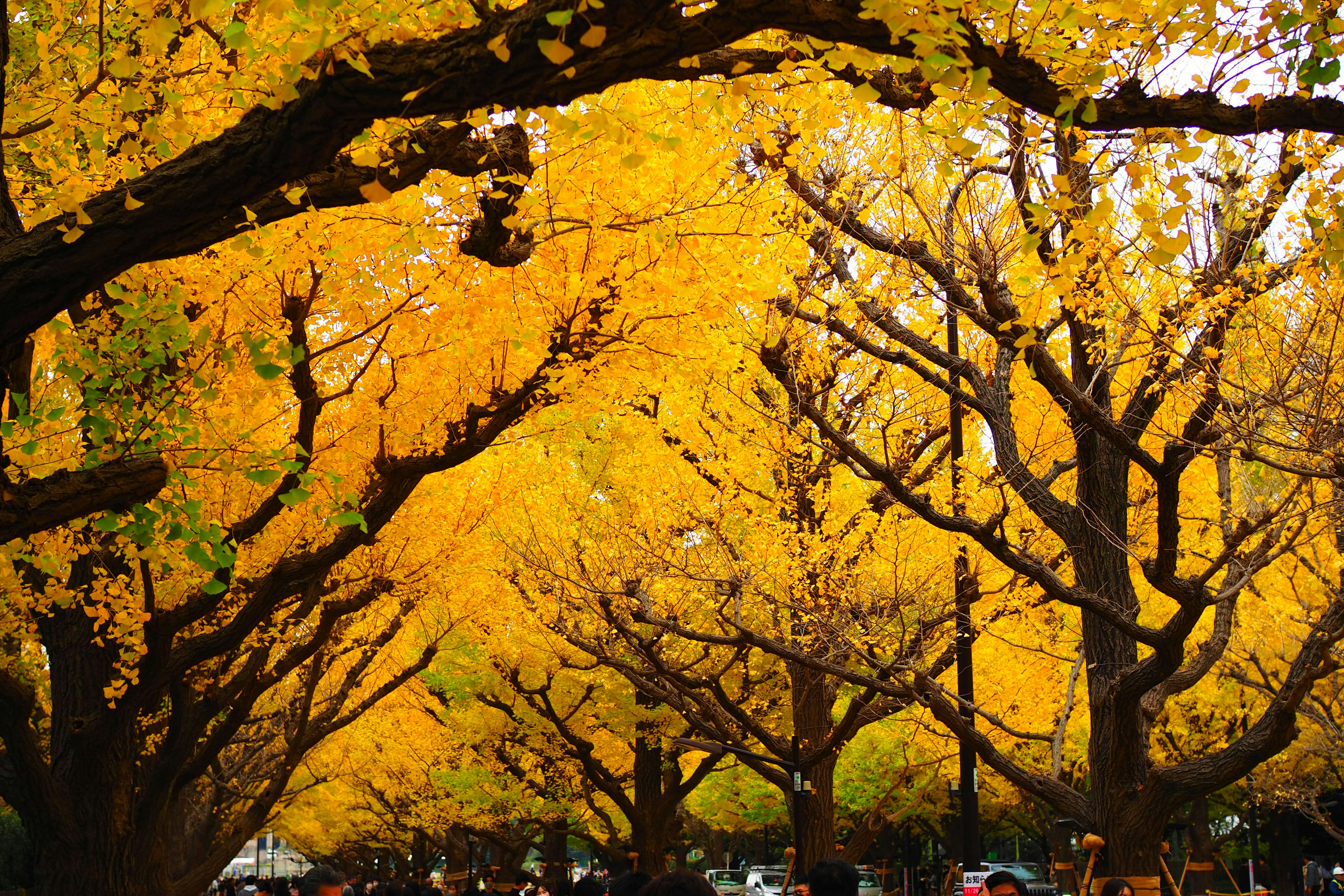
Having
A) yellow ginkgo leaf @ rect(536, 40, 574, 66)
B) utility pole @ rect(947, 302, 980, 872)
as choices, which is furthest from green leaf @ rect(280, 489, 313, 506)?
utility pole @ rect(947, 302, 980, 872)

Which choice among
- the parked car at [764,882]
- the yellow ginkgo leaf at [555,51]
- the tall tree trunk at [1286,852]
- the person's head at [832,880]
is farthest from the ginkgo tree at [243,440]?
the tall tree trunk at [1286,852]

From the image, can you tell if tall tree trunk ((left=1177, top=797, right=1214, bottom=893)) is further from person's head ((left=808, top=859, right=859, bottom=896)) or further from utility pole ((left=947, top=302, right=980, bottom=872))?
person's head ((left=808, top=859, right=859, bottom=896))

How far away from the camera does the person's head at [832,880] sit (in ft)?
14.1

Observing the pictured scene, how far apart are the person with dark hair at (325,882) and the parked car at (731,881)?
29.6m

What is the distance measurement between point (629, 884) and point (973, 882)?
647 centimetres

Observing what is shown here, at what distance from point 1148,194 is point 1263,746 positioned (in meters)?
5.00

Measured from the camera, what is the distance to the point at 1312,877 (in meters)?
31.4

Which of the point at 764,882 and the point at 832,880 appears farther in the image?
the point at 764,882

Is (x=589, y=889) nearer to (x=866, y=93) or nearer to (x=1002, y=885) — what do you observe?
(x=1002, y=885)

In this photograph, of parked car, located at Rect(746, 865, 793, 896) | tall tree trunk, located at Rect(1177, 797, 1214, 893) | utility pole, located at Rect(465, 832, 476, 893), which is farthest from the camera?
utility pole, located at Rect(465, 832, 476, 893)

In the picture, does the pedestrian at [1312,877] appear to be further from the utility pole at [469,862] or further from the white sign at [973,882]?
the utility pole at [469,862]

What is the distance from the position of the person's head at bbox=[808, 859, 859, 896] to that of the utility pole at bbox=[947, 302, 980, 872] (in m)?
7.36

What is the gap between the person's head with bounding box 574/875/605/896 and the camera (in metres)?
6.46

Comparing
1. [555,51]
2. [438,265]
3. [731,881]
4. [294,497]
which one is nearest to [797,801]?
[438,265]
